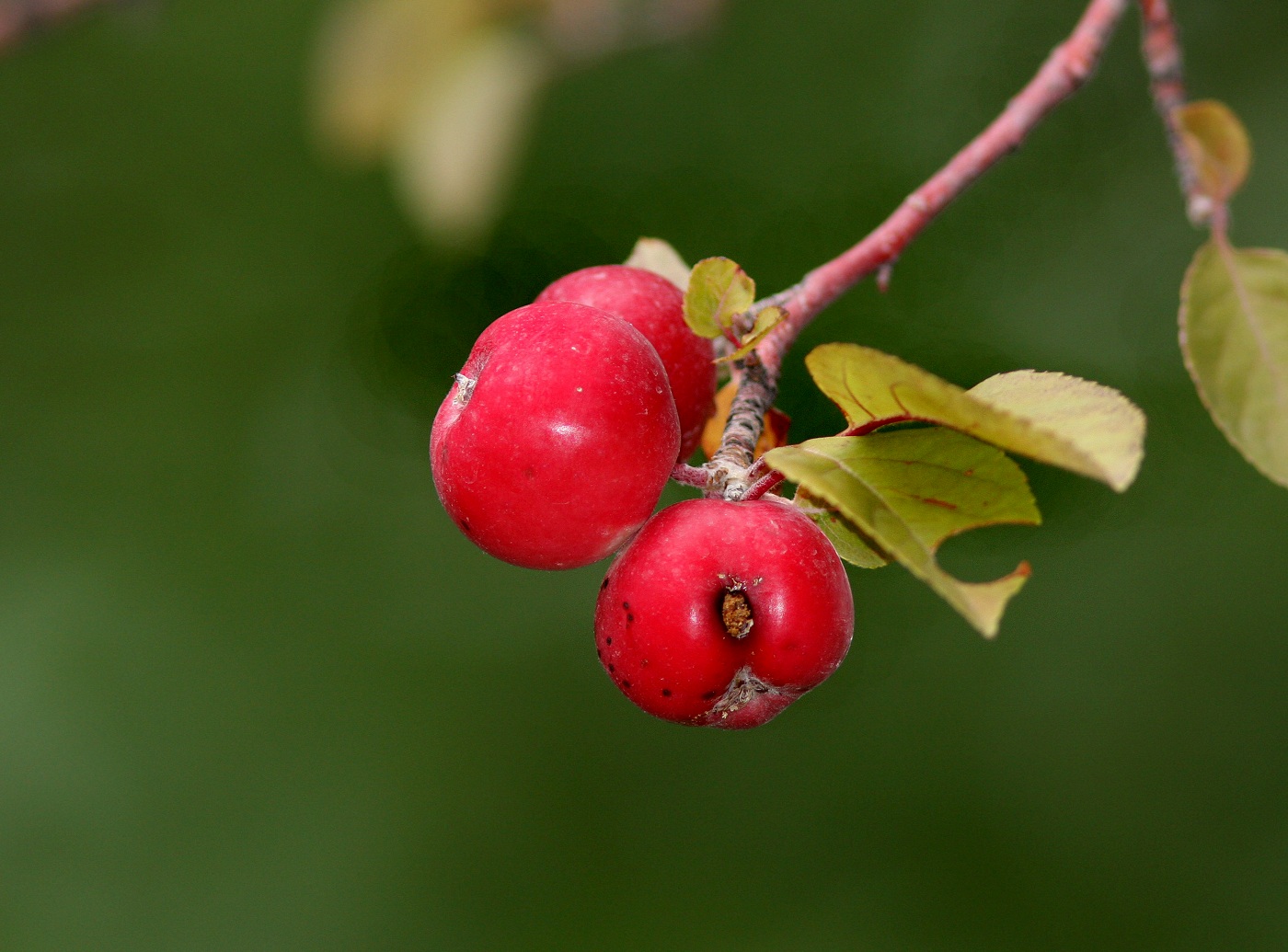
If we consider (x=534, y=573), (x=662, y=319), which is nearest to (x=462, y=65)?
(x=662, y=319)

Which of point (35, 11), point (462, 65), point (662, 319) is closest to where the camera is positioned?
point (662, 319)

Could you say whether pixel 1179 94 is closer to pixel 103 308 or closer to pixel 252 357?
pixel 252 357

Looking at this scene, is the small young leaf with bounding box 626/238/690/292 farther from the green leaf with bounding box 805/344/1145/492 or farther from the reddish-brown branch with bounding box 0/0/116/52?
the reddish-brown branch with bounding box 0/0/116/52

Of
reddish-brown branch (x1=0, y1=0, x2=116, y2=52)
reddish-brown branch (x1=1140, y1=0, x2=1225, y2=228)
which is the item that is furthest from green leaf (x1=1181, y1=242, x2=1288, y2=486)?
reddish-brown branch (x1=0, y1=0, x2=116, y2=52)

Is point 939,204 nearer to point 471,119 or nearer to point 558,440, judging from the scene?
point 558,440

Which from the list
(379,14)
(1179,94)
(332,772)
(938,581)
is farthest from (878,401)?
(332,772)
